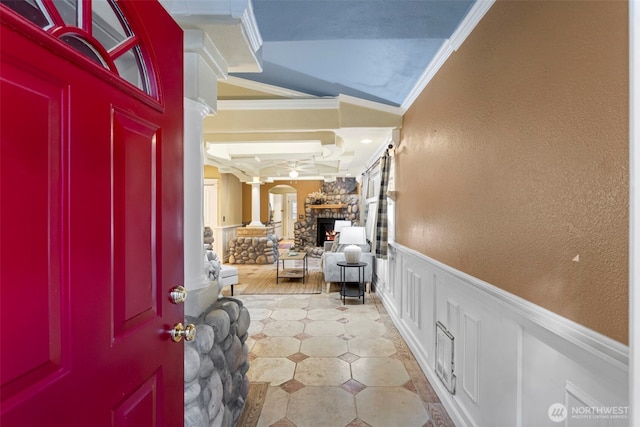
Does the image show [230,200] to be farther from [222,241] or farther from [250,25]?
[250,25]

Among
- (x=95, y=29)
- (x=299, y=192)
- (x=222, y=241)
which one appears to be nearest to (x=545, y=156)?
(x=95, y=29)

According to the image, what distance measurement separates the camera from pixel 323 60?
237cm

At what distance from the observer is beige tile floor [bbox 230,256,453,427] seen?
1.99m

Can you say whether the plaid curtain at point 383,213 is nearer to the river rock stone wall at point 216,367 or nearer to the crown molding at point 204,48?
the river rock stone wall at point 216,367

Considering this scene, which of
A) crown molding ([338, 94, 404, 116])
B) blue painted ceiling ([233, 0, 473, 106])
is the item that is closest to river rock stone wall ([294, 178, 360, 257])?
crown molding ([338, 94, 404, 116])

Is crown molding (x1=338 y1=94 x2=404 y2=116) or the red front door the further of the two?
crown molding (x1=338 y1=94 x2=404 y2=116)

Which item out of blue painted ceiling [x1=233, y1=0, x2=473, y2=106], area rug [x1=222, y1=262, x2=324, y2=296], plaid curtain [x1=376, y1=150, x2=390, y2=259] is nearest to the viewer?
blue painted ceiling [x1=233, y1=0, x2=473, y2=106]

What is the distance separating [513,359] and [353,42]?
1.97 meters

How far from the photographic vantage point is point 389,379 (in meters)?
2.41

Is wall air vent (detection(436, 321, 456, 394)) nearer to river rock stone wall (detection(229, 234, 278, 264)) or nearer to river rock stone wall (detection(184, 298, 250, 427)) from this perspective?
river rock stone wall (detection(184, 298, 250, 427))

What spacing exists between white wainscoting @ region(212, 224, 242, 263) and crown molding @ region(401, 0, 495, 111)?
6142 mm

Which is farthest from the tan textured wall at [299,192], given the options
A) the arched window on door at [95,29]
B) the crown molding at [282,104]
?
the arched window on door at [95,29]

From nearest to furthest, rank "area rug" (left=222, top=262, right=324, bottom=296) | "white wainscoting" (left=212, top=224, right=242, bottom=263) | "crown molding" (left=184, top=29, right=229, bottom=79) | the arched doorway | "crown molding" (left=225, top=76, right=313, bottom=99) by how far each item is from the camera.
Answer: "crown molding" (left=184, top=29, right=229, bottom=79) → "crown molding" (left=225, top=76, right=313, bottom=99) → "area rug" (left=222, top=262, right=324, bottom=296) → "white wainscoting" (left=212, top=224, right=242, bottom=263) → the arched doorway

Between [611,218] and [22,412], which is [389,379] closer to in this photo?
[611,218]
